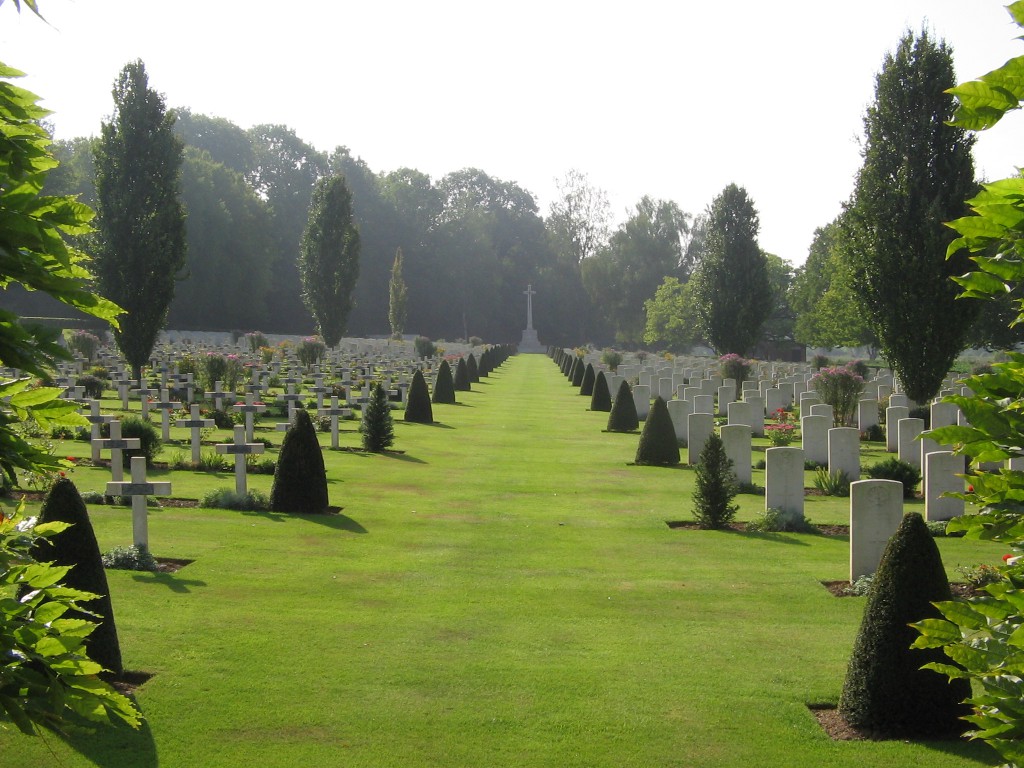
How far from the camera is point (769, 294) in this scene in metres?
40.2

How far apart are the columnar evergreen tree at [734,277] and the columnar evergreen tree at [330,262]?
19760mm

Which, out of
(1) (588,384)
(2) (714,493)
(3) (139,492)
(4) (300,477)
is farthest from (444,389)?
(3) (139,492)

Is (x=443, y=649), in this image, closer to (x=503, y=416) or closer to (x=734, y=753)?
(x=734, y=753)

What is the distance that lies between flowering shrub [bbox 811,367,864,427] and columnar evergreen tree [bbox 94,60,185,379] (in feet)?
57.2

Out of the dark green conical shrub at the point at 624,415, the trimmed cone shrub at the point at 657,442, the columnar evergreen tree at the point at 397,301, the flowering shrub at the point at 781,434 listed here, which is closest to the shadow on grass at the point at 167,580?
the trimmed cone shrub at the point at 657,442

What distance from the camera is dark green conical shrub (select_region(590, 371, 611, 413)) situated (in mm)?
32094

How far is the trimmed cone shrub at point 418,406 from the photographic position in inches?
1045

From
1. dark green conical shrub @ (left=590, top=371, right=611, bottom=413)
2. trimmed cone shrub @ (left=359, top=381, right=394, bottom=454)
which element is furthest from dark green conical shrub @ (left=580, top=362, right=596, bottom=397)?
trimmed cone shrub @ (left=359, top=381, right=394, bottom=454)

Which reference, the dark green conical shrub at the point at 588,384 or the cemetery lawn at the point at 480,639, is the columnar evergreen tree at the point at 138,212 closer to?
the dark green conical shrub at the point at 588,384

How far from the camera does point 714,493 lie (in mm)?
13297

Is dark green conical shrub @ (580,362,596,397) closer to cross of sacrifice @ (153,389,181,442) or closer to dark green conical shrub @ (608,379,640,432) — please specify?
dark green conical shrub @ (608,379,640,432)

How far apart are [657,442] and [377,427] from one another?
5165 mm

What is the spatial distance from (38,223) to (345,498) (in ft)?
39.6

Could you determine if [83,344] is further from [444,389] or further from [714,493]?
[714,493]
